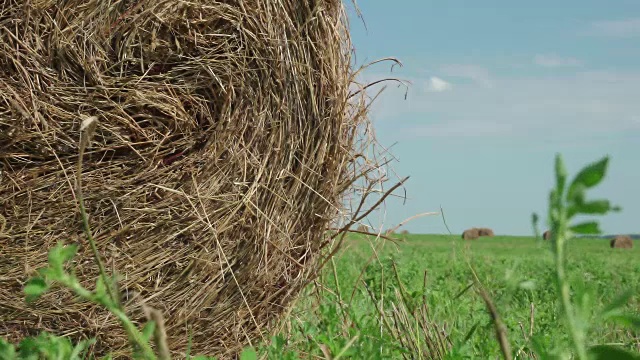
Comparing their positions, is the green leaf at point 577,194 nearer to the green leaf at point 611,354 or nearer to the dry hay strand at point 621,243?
the green leaf at point 611,354

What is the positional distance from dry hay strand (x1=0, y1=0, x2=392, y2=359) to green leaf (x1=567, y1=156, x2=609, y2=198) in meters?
2.34

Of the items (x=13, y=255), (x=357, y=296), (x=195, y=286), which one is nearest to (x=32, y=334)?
(x=13, y=255)

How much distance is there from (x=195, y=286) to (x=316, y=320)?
788 mm

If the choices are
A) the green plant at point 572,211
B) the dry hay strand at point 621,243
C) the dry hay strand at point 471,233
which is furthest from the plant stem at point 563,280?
the dry hay strand at point 471,233

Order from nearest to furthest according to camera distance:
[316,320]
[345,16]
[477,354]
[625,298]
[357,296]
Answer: [625,298]
[477,354]
[345,16]
[316,320]
[357,296]

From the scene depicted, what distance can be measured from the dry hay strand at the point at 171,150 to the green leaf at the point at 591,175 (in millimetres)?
2340

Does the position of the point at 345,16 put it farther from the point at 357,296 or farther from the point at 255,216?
the point at 357,296

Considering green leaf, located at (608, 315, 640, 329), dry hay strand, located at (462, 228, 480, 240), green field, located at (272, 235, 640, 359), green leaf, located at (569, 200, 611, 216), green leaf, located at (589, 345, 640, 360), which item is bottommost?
green field, located at (272, 235, 640, 359)

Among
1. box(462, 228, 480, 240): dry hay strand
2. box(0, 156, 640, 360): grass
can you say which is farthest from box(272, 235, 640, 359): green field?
box(462, 228, 480, 240): dry hay strand

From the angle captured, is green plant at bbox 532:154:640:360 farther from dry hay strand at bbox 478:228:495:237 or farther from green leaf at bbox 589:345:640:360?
dry hay strand at bbox 478:228:495:237

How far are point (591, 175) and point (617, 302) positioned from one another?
0.39 ft

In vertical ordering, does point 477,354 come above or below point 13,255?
below

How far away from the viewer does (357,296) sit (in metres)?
4.66

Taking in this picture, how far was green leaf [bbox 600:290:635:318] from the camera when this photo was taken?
2.11ft
